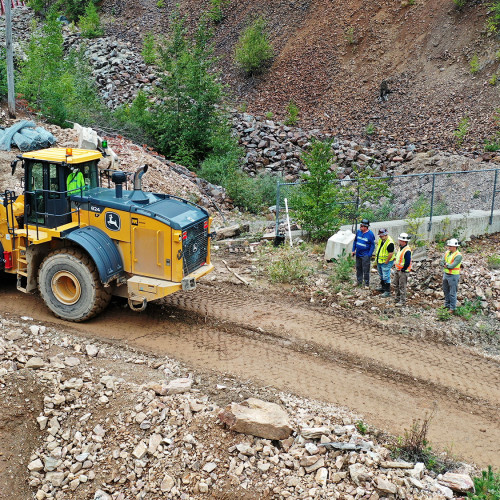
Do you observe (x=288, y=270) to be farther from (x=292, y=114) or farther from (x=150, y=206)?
(x=292, y=114)

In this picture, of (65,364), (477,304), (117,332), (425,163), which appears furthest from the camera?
(425,163)

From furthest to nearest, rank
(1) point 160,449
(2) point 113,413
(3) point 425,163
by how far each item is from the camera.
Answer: (3) point 425,163
(2) point 113,413
(1) point 160,449

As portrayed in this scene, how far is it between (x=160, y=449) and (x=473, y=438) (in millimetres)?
3656

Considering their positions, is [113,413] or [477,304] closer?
[113,413]

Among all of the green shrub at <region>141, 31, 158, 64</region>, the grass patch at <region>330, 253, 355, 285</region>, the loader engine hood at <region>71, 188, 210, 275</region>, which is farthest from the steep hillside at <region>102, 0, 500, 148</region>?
the loader engine hood at <region>71, 188, 210, 275</region>

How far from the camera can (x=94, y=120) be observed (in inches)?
845

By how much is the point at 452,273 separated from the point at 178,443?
6154mm

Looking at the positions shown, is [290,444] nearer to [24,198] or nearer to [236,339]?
[236,339]

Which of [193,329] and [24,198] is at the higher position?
[24,198]

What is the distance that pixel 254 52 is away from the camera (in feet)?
96.3

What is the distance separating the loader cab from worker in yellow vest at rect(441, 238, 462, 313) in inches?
248

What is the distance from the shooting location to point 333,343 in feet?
30.7

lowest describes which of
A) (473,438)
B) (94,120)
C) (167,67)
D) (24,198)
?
(473,438)

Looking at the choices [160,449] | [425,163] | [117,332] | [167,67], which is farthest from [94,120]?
[160,449]
